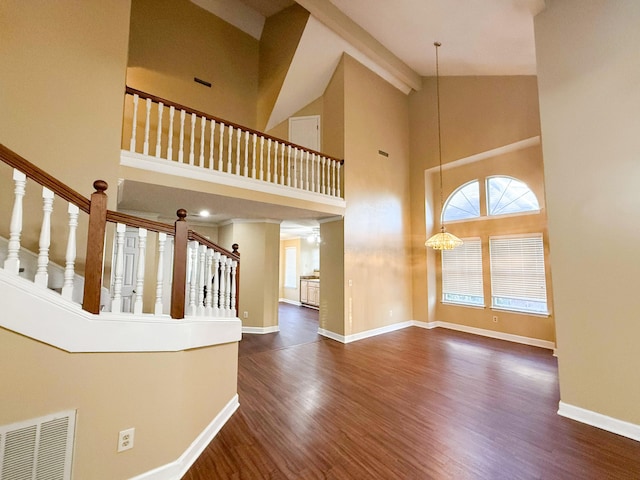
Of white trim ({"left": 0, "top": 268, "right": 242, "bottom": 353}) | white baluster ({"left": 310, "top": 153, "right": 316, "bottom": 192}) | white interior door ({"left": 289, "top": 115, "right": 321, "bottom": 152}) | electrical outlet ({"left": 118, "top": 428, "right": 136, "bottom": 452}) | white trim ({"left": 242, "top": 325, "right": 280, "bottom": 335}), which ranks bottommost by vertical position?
white trim ({"left": 242, "top": 325, "right": 280, "bottom": 335})

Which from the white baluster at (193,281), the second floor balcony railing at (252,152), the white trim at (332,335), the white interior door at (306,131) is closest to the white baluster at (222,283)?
the white baluster at (193,281)

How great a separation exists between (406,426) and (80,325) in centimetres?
265

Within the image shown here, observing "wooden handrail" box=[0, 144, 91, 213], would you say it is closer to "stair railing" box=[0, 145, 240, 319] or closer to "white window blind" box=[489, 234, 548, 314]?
"stair railing" box=[0, 145, 240, 319]

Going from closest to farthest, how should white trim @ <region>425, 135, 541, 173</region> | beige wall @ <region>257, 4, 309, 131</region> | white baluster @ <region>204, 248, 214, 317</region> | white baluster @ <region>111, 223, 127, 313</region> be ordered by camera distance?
1. white baluster @ <region>111, 223, 127, 313</region>
2. white baluster @ <region>204, 248, 214, 317</region>
3. white trim @ <region>425, 135, 541, 173</region>
4. beige wall @ <region>257, 4, 309, 131</region>

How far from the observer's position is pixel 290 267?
1062 centimetres

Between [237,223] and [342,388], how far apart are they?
13.5ft

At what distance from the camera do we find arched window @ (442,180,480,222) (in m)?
5.78

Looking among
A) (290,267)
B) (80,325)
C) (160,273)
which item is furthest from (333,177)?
(290,267)

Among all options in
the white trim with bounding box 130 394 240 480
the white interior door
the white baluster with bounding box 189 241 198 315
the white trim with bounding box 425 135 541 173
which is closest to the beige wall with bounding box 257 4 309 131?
the white interior door

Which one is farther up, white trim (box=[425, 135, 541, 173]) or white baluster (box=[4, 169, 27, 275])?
white trim (box=[425, 135, 541, 173])

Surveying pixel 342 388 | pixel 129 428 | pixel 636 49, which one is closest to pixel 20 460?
pixel 129 428

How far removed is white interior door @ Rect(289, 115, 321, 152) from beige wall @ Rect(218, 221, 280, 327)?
1.93 m

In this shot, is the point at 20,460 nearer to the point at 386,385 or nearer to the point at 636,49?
the point at 386,385

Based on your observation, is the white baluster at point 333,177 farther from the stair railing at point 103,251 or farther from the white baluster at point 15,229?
the white baluster at point 15,229
